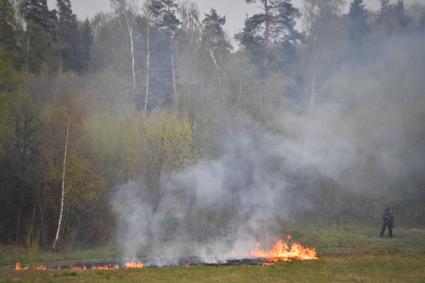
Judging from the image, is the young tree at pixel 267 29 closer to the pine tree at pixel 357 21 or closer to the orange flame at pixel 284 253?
the pine tree at pixel 357 21

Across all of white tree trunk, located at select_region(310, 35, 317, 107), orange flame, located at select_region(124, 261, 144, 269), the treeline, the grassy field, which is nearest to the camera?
the grassy field

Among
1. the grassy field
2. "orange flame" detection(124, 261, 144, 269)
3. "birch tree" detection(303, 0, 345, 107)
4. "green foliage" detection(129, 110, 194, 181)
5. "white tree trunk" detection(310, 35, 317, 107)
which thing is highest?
"birch tree" detection(303, 0, 345, 107)

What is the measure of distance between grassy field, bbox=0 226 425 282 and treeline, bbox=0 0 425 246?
5.99 meters

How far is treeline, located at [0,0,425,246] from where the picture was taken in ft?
108

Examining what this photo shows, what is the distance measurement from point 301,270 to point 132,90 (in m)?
31.7

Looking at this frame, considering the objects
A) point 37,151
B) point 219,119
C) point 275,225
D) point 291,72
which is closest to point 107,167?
point 37,151

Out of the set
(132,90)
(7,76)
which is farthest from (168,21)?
(7,76)

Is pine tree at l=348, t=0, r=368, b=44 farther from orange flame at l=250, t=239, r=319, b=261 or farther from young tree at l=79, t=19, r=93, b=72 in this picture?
orange flame at l=250, t=239, r=319, b=261

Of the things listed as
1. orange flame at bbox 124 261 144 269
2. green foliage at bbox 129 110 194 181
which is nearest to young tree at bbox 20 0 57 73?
green foliage at bbox 129 110 194 181

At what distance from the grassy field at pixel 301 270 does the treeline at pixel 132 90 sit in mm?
5990

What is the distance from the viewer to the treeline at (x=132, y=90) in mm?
33062

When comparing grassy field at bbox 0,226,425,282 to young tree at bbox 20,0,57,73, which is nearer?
grassy field at bbox 0,226,425,282

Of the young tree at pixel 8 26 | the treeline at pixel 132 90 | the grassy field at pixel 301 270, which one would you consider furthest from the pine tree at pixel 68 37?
the grassy field at pixel 301 270

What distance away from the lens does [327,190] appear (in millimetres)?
44031
